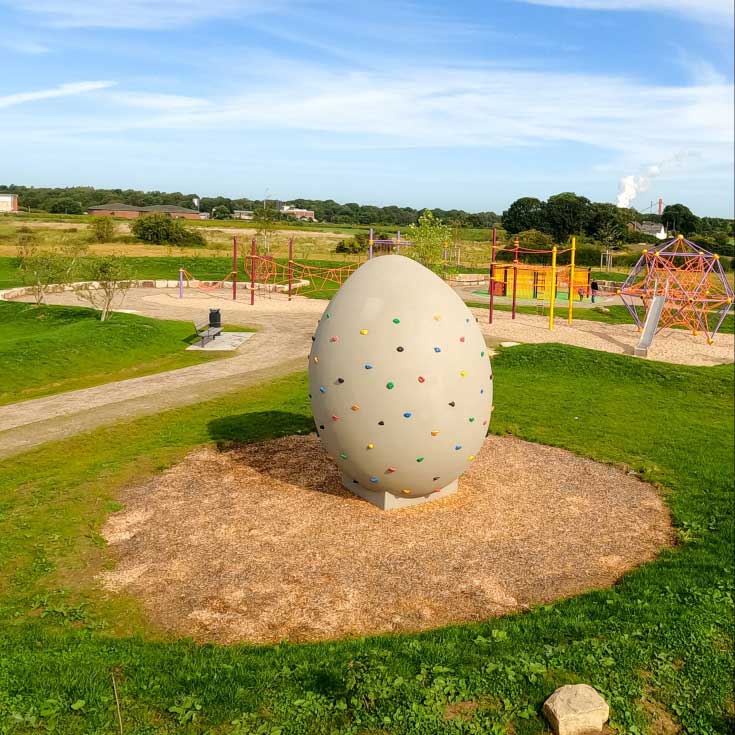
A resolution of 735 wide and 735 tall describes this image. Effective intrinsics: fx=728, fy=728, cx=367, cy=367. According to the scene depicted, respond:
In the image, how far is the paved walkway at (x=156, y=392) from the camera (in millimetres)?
15391

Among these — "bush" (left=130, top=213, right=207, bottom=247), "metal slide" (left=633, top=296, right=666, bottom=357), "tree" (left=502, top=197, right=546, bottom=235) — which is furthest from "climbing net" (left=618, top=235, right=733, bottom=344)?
"tree" (left=502, top=197, right=546, bottom=235)

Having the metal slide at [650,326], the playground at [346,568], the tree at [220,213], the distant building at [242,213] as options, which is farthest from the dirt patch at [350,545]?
the distant building at [242,213]

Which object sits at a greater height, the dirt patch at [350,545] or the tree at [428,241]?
the tree at [428,241]

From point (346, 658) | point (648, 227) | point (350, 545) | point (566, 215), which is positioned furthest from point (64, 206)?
point (346, 658)

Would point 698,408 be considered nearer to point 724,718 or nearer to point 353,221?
point 724,718

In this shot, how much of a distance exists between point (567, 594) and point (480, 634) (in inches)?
65.9

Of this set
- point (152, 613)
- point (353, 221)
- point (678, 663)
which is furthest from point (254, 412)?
point (353, 221)

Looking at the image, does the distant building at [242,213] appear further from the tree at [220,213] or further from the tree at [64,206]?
the tree at [64,206]

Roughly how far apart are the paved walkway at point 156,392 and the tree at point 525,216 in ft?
359

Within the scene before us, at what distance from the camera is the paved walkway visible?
15.4 metres

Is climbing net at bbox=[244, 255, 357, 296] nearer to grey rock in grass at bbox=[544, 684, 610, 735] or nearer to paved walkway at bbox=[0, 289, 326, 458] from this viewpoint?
paved walkway at bbox=[0, 289, 326, 458]

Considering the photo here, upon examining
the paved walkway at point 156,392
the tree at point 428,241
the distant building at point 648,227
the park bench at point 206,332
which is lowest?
the paved walkway at point 156,392

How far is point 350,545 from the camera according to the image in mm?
9969

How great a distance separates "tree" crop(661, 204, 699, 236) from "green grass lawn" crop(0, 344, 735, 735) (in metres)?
144
